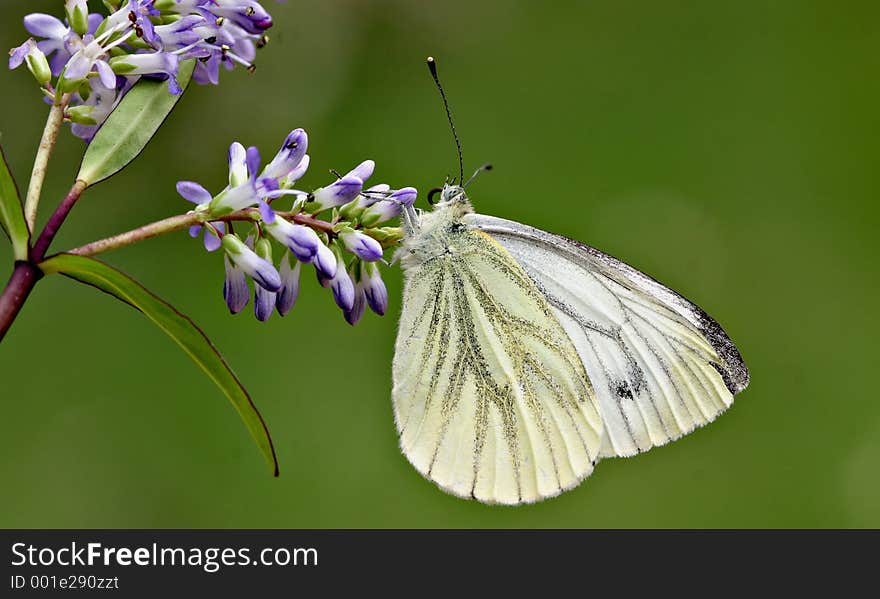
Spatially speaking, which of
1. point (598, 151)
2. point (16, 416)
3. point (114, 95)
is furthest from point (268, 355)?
point (114, 95)

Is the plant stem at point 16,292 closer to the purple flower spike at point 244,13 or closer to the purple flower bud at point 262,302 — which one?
the purple flower bud at point 262,302

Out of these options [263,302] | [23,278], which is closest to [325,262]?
[263,302]

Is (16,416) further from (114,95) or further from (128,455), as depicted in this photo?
(114,95)

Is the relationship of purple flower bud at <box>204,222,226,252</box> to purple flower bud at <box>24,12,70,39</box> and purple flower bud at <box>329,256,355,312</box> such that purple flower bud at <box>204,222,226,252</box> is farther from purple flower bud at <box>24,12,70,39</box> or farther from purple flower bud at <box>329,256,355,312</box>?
purple flower bud at <box>24,12,70,39</box>

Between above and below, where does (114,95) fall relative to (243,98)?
below

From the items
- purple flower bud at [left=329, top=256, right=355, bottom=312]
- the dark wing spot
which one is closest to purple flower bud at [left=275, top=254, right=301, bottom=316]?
purple flower bud at [left=329, top=256, right=355, bottom=312]
